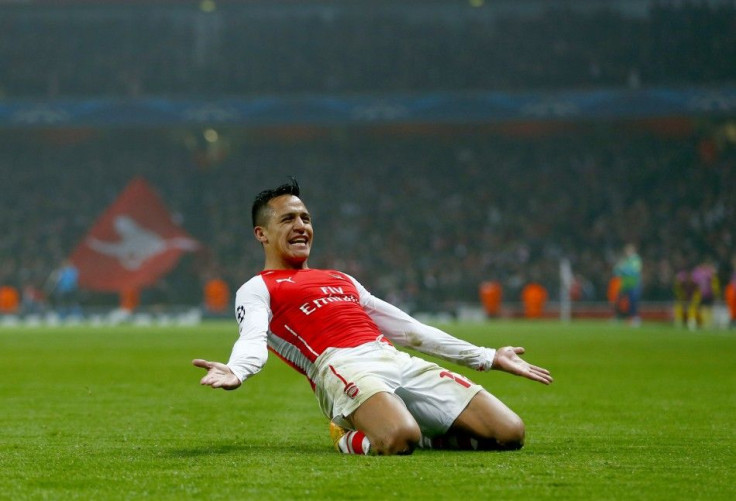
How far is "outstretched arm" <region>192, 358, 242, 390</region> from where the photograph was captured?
17.9 ft

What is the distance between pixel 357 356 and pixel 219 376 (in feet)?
3.55

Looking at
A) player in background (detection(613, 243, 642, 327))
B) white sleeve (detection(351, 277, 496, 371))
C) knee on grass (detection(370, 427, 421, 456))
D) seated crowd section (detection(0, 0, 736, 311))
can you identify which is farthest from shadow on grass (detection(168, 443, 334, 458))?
seated crowd section (detection(0, 0, 736, 311))

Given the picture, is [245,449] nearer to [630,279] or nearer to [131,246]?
Answer: [630,279]

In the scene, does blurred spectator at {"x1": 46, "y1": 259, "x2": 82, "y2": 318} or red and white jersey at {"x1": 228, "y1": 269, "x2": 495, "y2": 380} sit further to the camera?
blurred spectator at {"x1": 46, "y1": 259, "x2": 82, "y2": 318}

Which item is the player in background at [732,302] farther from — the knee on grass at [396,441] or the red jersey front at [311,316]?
the knee on grass at [396,441]

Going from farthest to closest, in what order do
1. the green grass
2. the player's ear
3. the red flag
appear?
1. the red flag
2. the player's ear
3. the green grass

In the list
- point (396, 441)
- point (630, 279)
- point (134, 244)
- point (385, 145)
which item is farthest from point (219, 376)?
point (385, 145)

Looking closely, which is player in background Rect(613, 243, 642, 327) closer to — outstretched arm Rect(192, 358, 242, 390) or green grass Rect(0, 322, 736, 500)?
green grass Rect(0, 322, 736, 500)

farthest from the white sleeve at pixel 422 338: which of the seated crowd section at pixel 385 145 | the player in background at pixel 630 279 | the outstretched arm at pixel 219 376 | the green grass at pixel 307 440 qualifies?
the seated crowd section at pixel 385 145

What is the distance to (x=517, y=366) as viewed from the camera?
20.8 feet

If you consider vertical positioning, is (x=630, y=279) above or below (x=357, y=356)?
below

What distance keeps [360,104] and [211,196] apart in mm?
6414

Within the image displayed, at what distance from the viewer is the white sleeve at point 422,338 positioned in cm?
662

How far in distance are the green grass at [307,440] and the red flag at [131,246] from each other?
19.2m
